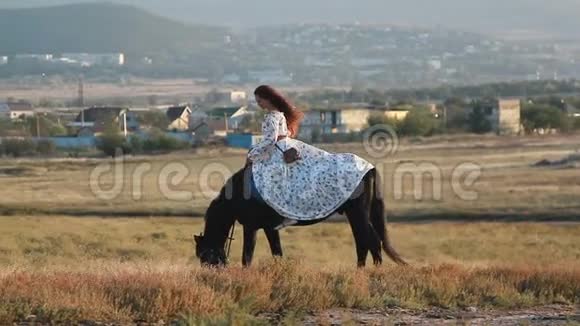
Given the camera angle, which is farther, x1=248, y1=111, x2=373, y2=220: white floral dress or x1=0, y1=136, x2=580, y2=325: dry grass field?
x1=248, y1=111, x2=373, y2=220: white floral dress

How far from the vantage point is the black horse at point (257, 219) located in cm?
1124

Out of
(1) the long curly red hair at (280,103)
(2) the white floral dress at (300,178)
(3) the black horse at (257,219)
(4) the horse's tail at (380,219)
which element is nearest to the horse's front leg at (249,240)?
(3) the black horse at (257,219)

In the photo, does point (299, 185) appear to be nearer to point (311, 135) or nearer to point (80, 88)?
point (311, 135)

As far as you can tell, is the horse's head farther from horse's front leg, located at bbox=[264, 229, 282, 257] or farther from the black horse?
horse's front leg, located at bbox=[264, 229, 282, 257]

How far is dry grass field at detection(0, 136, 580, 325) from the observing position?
8086 mm

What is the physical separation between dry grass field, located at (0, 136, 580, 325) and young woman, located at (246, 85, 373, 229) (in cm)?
58

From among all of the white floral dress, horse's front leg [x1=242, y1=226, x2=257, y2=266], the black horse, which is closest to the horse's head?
the black horse

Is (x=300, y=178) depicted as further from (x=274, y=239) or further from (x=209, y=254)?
(x=209, y=254)

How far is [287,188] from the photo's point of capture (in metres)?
11.1

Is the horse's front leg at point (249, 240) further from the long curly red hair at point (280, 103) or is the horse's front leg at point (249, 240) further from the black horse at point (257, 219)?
the long curly red hair at point (280, 103)

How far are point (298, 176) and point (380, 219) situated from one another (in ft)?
3.97

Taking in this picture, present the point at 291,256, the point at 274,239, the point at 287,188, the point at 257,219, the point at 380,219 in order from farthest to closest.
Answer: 1. the point at 291,256
2. the point at 380,219
3. the point at 274,239
4. the point at 257,219
5. the point at 287,188

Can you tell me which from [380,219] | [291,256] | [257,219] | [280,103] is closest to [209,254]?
[257,219]

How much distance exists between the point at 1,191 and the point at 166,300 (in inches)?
1947
